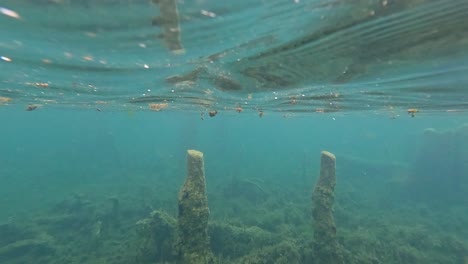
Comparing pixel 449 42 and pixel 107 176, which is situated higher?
pixel 449 42

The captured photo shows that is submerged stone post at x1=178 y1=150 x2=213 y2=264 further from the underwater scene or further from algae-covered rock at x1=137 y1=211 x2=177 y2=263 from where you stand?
algae-covered rock at x1=137 y1=211 x2=177 y2=263

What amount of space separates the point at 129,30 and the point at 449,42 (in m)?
9.14

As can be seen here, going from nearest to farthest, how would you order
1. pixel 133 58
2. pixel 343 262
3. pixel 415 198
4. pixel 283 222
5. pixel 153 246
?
pixel 133 58
pixel 343 262
pixel 153 246
pixel 283 222
pixel 415 198

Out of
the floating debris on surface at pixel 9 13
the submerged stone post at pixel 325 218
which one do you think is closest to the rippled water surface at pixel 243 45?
the floating debris on surface at pixel 9 13

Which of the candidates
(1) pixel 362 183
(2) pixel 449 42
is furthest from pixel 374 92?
(1) pixel 362 183

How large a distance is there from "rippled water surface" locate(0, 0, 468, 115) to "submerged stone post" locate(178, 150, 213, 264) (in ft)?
15.7

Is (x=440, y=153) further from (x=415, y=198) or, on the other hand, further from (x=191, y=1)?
(x=191, y=1)

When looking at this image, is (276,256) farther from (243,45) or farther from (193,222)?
(243,45)

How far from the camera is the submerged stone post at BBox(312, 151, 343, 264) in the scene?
43.0 feet

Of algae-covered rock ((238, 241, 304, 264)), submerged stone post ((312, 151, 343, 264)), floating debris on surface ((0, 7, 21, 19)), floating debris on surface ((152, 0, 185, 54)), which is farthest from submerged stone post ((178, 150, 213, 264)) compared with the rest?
floating debris on surface ((0, 7, 21, 19))

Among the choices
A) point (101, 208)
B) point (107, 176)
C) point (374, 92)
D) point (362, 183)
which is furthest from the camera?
point (107, 176)

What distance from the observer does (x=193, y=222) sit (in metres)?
11.8

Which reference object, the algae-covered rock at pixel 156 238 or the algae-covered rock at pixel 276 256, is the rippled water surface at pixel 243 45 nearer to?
the algae-covered rock at pixel 156 238

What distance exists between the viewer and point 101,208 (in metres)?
26.5
